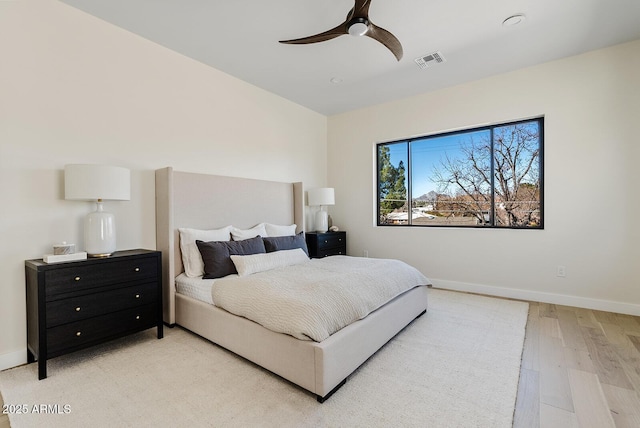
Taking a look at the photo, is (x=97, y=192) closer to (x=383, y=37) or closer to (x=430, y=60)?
(x=383, y=37)

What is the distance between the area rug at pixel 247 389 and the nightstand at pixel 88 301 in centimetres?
19

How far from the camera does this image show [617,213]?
10.4 feet

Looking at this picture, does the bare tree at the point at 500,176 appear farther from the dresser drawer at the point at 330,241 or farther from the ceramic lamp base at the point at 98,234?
the ceramic lamp base at the point at 98,234

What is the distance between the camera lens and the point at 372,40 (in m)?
3.01

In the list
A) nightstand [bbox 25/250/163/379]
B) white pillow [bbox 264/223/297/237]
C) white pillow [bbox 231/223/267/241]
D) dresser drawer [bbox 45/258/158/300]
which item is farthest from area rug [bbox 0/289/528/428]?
white pillow [bbox 264/223/297/237]

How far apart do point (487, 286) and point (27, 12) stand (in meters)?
5.51

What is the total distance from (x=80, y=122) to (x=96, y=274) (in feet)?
4.45

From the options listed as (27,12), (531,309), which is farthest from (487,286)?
(27,12)

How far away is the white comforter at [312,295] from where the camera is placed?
1.85 metres

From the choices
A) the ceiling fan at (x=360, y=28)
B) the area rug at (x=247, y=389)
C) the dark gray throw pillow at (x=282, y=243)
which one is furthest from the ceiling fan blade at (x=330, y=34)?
the area rug at (x=247, y=389)

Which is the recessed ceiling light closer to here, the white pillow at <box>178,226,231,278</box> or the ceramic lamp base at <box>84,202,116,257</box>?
the white pillow at <box>178,226,231,278</box>

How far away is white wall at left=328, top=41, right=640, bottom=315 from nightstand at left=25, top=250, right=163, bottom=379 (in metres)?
3.62

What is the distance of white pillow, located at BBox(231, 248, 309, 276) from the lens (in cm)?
283

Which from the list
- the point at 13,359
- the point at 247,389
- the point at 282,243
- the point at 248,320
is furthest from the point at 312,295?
the point at 13,359
